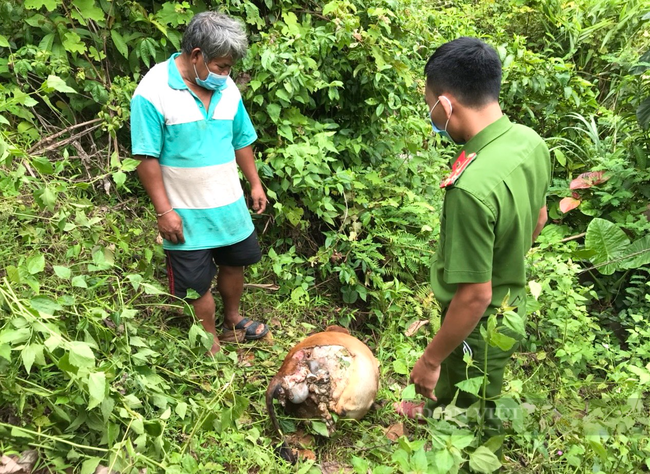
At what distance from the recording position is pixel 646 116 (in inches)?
135

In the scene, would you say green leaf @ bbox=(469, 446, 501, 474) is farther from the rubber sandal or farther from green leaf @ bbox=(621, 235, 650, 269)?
green leaf @ bbox=(621, 235, 650, 269)

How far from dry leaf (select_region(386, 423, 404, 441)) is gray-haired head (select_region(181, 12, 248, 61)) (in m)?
1.99

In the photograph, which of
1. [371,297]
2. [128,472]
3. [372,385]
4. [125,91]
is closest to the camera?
[128,472]

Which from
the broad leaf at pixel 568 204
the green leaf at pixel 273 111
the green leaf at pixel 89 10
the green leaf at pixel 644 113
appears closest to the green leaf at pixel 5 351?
the green leaf at pixel 273 111

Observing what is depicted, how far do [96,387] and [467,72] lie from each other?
148 cm

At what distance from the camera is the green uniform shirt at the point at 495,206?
150cm

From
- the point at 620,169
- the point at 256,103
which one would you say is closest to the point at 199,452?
the point at 256,103

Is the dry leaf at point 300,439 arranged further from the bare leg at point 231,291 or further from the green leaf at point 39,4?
the green leaf at point 39,4

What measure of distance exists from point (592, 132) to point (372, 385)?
3218 millimetres

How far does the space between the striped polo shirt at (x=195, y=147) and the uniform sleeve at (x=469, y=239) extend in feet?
4.29

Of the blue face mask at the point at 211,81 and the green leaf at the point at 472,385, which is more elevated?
the blue face mask at the point at 211,81

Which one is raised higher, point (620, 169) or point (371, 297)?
point (620, 169)

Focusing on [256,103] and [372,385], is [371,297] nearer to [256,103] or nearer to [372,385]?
[372,385]

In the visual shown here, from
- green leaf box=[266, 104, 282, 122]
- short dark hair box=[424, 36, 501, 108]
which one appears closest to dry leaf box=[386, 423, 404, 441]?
short dark hair box=[424, 36, 501, 108]
